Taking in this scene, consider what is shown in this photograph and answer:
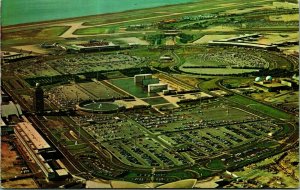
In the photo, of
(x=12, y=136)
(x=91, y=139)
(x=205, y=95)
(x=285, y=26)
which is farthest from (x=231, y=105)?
(x=12, y=136)

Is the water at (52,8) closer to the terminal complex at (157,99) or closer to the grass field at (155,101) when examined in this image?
the terminal complex at (157,99)

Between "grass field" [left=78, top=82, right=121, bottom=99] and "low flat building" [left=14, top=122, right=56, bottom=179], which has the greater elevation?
"grass field" [left=78, top=82, right=121, bottom=99]

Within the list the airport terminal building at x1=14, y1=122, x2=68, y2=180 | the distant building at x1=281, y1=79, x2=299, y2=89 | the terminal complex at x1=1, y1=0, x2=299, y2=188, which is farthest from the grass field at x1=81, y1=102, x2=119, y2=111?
the distant building at x1=281, y1=79, x2=299, y2=89

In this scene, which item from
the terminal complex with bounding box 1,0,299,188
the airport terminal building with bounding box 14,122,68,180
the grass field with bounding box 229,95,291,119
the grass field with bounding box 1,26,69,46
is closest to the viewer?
the airport terminal building with bounding box 14,122,68,180

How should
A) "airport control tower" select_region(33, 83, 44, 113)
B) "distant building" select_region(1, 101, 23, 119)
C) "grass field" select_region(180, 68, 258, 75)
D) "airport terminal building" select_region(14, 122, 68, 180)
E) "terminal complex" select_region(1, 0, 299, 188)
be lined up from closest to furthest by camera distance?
1. "airport terminal building" select_region(14, 122, 68, 180)
2. "terminal complex" select_region(1, 0, 299, 188)
3. "distant building" select_region(1, 101, 23, 119)
4. "airport control tower" select_region(33, 83, 44, 113)
5. "grass field" select_region(180, 68, 258, 75)

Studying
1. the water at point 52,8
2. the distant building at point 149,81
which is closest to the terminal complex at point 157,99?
the distant building at point 149,81

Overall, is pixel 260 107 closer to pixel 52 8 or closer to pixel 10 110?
pixel 52 8

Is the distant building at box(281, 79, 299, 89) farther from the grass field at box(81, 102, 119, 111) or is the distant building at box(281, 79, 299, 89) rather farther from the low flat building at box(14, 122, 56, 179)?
the low flat building at box(14, 122, 56, 179)
